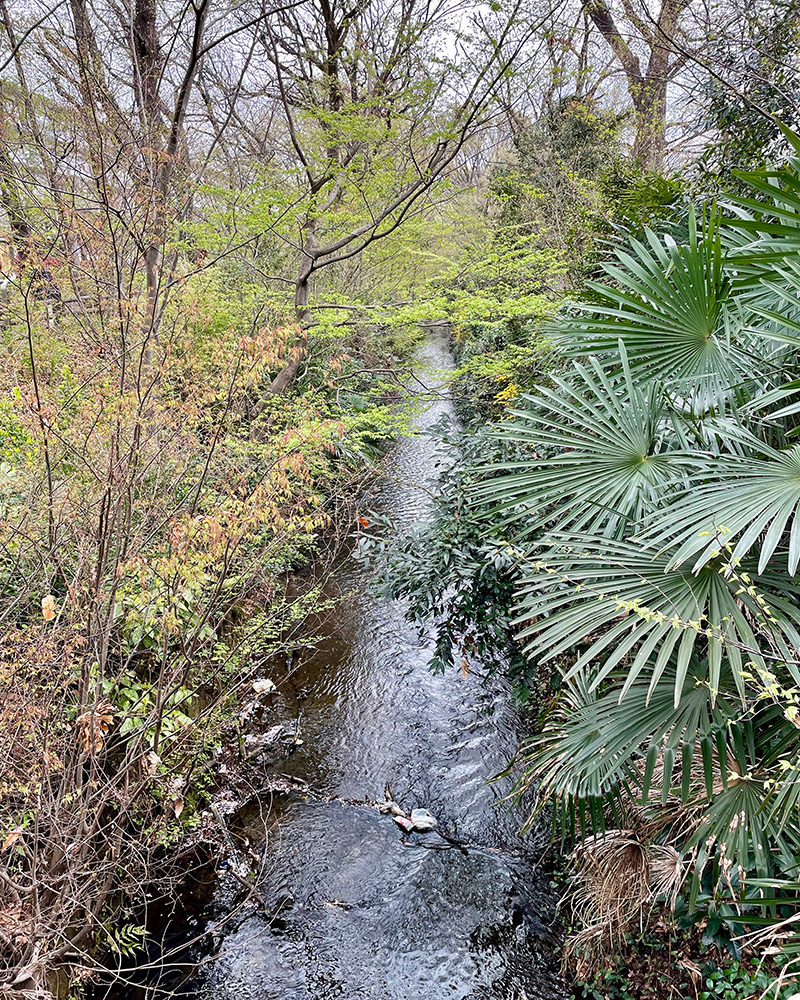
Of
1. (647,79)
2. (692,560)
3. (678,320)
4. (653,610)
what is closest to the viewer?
(653,610)

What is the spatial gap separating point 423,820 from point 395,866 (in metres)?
0.43

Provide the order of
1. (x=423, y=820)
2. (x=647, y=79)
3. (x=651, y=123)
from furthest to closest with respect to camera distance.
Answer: (x=651, y=123) → (x=647, y=79) → (x=423, y=820)

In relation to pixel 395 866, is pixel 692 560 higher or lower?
higher

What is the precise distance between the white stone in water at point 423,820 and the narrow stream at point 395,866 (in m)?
0.06

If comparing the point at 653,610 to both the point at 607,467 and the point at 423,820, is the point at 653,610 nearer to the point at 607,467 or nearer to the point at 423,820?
the point at 607,467

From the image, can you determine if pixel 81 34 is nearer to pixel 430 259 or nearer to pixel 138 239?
pixel 138 239

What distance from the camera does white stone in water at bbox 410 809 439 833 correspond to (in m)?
4.11

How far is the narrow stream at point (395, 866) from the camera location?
3.12 meters

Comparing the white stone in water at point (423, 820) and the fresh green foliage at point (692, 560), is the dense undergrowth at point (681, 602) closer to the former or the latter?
the fresh green foliage at point (692, 560)

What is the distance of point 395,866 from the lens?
380cm

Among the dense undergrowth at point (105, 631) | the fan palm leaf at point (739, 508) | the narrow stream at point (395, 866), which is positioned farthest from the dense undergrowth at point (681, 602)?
the dense undergrowth at point (105, 631)

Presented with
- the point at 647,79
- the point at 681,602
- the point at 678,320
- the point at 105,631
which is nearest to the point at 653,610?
the point at 681,602

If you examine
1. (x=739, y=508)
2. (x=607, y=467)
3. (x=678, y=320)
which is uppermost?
(x=678, y=320)

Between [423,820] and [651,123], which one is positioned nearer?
[423,820]
